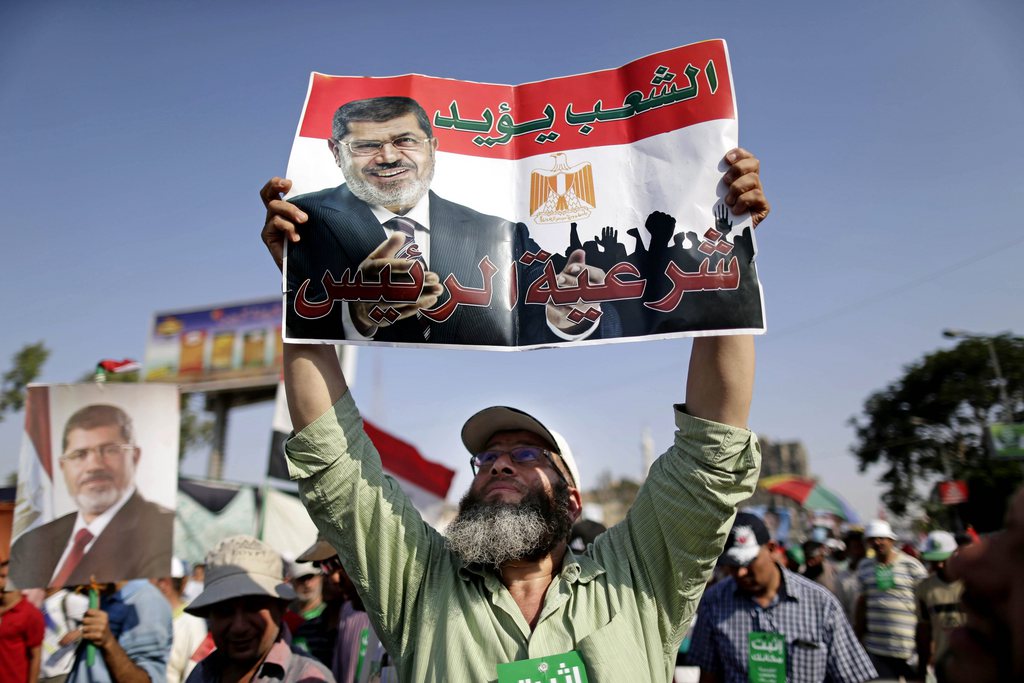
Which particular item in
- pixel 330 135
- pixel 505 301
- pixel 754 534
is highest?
pixel 330 135

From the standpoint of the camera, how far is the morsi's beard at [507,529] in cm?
231

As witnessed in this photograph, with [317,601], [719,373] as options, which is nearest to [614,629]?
[719,373]

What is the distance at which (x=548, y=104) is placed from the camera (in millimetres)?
2549

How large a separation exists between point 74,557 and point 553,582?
3.23m

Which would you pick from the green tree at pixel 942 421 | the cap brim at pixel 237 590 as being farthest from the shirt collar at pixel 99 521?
the green tree at pixel 942 421

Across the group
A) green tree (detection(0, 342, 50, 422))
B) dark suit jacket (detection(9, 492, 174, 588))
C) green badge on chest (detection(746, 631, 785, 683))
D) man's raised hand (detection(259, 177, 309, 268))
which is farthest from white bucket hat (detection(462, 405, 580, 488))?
green tree (detection(0, 342, 50, 422))

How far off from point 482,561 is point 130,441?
2.98 meters

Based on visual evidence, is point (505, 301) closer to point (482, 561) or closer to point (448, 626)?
point (482, 561)

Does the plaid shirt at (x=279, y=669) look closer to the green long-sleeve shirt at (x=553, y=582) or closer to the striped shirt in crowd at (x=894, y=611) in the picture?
the green long-sleeve shirt at (x=553, y=582)

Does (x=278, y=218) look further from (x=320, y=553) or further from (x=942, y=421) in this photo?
(x=942, y=421)

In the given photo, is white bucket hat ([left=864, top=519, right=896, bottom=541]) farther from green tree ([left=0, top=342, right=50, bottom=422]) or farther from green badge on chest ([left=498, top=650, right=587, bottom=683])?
green tree ([left=0, top=342, right=50, bottom=422])

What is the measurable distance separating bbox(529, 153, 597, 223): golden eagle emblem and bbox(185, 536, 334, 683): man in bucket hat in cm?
211

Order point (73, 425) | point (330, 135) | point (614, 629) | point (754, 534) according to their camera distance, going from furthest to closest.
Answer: point (754, 534) < point (73, 425) < point (330, 135) < point (614, 629)

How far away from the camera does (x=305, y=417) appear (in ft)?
7.50
